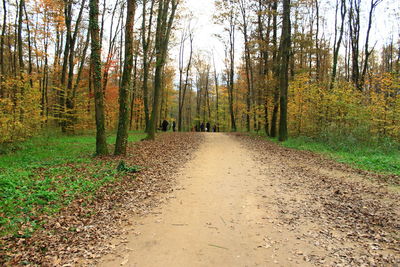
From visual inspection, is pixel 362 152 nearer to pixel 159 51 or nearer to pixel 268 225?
pixel 268 225

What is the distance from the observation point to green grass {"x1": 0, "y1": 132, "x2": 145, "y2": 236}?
4.37 metres

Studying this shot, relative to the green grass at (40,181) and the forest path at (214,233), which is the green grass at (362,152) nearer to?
the forest path at (214,233)

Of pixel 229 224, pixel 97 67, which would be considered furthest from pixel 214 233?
pixel 97 67

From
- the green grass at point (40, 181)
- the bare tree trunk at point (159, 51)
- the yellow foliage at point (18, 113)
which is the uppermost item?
the bare tree trunk at point (159, 51)

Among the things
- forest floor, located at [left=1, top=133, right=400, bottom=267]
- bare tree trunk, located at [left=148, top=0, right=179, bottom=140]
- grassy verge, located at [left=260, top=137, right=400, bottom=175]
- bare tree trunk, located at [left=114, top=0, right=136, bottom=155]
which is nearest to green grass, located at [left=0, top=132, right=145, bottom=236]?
forest floor, located at [left=1, top=133, right=400, bottom=267]

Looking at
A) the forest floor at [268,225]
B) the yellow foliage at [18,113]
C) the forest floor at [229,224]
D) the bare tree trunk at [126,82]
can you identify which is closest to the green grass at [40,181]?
the forest floor at [229,224]

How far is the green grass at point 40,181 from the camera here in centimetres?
437

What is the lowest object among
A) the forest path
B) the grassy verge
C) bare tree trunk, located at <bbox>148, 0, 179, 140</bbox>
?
the forest path

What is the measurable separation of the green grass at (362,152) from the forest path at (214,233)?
15.9 feet

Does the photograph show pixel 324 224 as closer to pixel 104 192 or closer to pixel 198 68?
pixel 104 192

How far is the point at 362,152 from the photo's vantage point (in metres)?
11.1

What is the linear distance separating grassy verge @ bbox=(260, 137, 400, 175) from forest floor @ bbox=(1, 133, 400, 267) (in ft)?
5.01

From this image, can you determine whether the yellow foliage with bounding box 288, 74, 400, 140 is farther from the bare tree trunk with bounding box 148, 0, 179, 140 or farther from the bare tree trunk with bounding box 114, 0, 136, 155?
the bare tree trunk with bounding box 114, 0, 136, 155

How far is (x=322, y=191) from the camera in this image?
6316 mm
